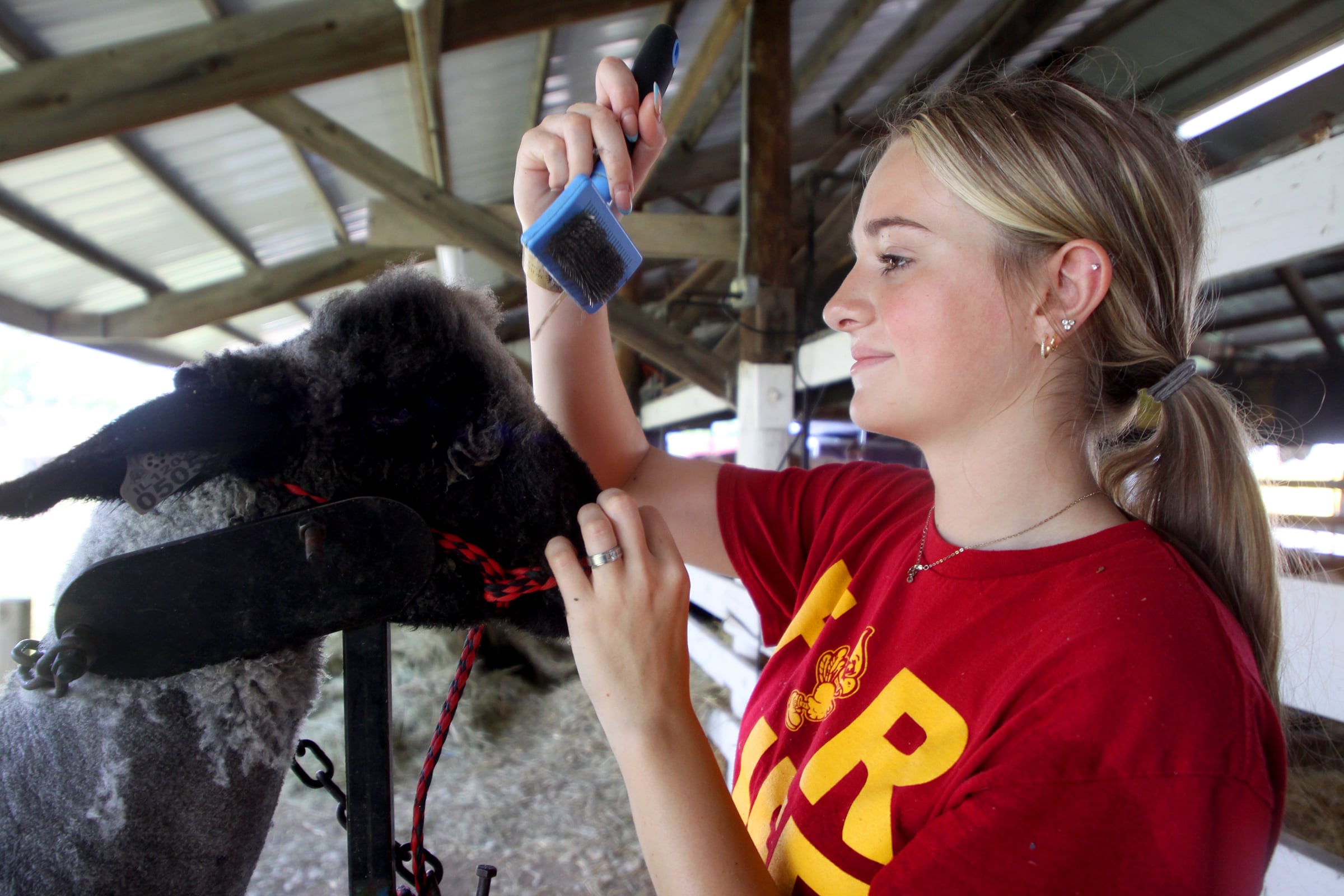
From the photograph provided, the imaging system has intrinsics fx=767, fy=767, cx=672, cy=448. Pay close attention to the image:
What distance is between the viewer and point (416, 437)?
27.8 inches

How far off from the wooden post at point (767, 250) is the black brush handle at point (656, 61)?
233 centimetres

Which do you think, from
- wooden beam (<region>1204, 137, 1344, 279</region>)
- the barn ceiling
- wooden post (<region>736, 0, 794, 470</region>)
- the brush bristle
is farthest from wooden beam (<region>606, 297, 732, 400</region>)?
the brush bristle

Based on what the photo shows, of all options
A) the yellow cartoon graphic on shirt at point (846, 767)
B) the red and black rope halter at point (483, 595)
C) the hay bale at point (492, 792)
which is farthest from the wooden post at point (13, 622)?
the yellow cartoon graphic on shirt at point (846, 767)

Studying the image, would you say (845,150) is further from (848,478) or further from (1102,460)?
(1102,460)

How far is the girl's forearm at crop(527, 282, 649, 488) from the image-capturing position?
108 cm

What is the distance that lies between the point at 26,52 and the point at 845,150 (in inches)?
161

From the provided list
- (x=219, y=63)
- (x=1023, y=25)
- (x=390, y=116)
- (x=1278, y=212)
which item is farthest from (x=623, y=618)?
(x=1023, y=25)

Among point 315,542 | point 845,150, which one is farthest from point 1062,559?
point 845,150

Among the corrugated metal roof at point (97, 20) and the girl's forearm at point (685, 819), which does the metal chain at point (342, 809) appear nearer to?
the girl's forearm at point (685, 819)

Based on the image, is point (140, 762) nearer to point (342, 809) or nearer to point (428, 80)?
point (342, 809)

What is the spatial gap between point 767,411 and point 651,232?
0.91 meters

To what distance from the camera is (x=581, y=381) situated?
113 centimetres

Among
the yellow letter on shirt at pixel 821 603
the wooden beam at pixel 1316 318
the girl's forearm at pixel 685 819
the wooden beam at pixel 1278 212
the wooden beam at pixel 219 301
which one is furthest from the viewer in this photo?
the wooden beam at pixel 1316 318

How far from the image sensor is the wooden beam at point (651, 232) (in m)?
3.29
